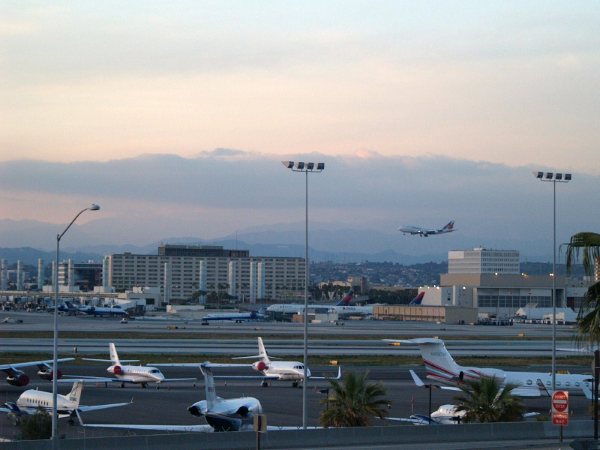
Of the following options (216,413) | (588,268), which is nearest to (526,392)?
(216,413)

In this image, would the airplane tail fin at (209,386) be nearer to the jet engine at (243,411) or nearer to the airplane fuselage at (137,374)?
the jet engine at (243,411)

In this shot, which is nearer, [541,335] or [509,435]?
[509,435]

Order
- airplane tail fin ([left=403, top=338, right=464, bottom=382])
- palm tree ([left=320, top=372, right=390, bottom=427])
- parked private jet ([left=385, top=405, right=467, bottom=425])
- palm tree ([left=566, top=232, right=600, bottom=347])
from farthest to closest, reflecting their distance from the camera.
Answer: airplane tail fin ([left=403, top=338, right=464, bottom=382]) → parked private jet ([left=385, top=405, right=467, bottom=425]) → palm tree ([left=320, top=372, right=390, bottom=427]) → palm tree ([left=566, top=232, right=600, bottom=347])

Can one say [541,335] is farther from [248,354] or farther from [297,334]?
[248,354]

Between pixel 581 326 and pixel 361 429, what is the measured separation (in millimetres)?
16965

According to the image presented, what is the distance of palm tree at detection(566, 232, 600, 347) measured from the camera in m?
19.8

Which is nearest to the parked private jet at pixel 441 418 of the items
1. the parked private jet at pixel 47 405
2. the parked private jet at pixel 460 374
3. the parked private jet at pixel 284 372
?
the parked private jet at pixel 460 374

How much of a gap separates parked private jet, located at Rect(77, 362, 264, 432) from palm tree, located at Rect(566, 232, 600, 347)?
2138 cm

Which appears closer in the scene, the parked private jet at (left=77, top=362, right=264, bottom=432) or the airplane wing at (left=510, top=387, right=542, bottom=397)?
the parked private jet at (left=77, top=362, right=264, bottom=432)

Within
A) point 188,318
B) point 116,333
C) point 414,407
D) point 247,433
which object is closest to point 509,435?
point 247,433

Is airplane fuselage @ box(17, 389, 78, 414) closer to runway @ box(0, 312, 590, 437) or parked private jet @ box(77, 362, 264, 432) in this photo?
runway @ box(0, 312, 590, 437)

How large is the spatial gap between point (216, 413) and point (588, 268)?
25.5 metres

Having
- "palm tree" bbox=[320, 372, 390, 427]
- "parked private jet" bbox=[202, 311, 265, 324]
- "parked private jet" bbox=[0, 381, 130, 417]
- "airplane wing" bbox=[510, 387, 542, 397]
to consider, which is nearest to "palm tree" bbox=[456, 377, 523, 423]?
"palm tree" bbox=[320, 372, 390, 427]

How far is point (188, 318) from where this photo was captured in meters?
196
